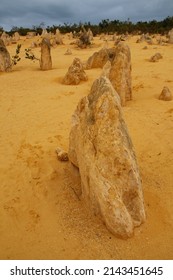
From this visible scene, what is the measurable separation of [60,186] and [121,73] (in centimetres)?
378

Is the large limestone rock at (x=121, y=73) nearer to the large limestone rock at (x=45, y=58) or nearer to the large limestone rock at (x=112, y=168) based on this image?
the large limestone rock at (x=112, y=168)

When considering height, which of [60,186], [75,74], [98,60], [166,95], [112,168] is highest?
[98,60]

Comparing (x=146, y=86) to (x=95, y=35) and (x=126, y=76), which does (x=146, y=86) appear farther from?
(x=95, y=35)

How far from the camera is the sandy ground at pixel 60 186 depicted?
3.26 metres

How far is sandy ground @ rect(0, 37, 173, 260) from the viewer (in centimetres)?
326

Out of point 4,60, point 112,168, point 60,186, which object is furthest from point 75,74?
point 112,168

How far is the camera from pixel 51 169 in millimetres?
4547

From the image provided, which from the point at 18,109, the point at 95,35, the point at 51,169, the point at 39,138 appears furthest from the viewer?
the point at 95,35

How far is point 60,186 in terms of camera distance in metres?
4.15

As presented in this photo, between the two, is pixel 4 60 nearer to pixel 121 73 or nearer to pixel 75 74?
pixel 75 74

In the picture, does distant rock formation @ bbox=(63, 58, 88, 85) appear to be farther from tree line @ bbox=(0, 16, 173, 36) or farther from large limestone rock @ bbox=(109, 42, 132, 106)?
tree line @ bbox=(0, 16, 173, 36)

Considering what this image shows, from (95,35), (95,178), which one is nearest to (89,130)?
(95,178)

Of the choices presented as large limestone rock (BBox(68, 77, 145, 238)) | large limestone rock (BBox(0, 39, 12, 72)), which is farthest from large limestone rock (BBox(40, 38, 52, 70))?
large limestone rock (BBox(68, 77, 145, 238))
